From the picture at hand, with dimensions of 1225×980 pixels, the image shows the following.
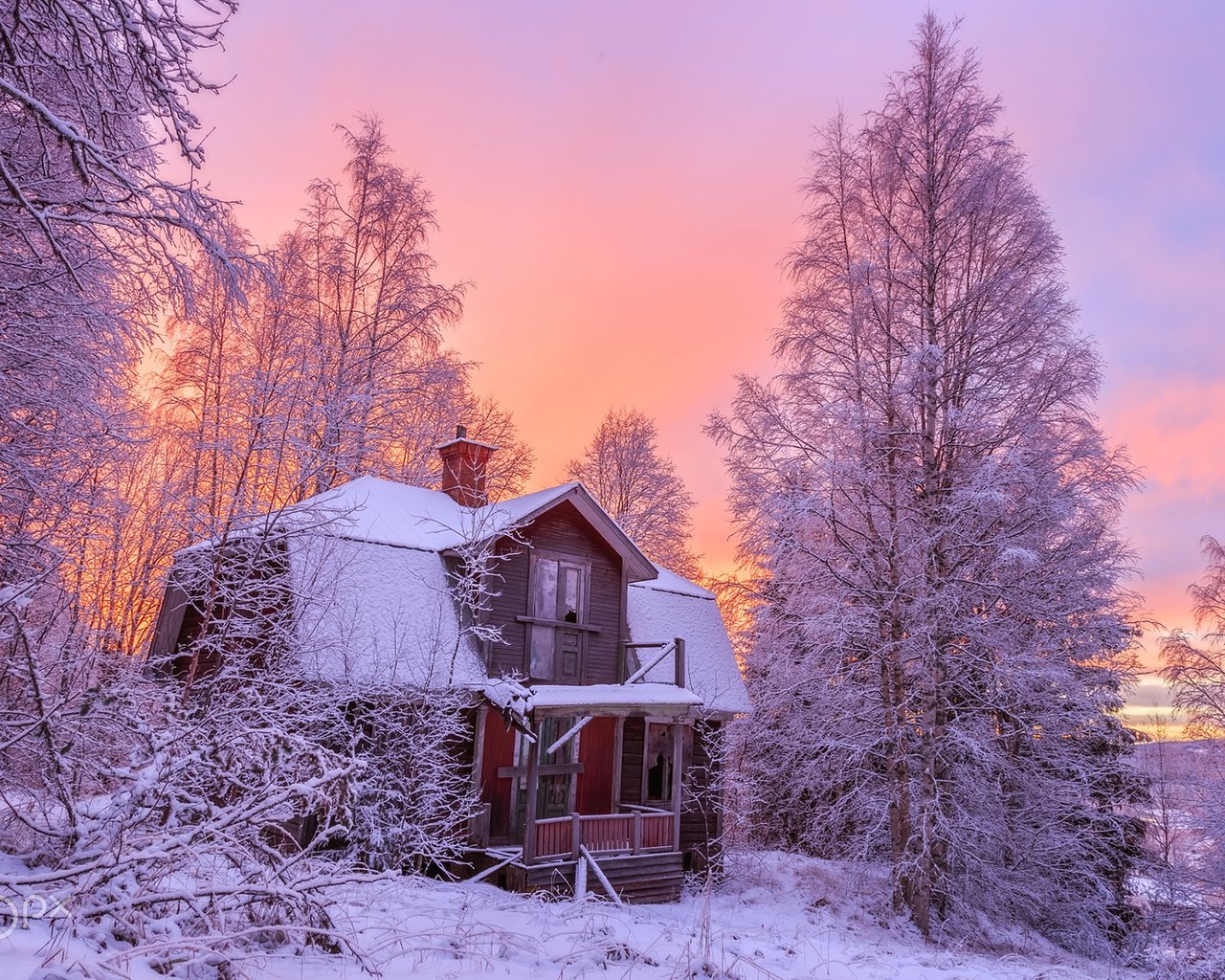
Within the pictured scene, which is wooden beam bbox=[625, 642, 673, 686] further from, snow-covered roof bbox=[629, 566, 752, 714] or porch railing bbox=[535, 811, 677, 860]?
porch railing bbox=[535, 811, 677, 860]

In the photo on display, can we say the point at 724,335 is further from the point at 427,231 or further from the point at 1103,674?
the point at 1103,674

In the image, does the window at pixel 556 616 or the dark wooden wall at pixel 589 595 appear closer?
the dark wooden wall at pixel 589 595

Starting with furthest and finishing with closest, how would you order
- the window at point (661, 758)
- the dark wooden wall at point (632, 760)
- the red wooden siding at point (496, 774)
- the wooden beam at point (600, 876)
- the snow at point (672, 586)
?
the snow at point (672, 586) < the dark wooden wall at point (632, 760) < the window at point (661, 758) < the red wooden siding at point (496, 774) < the wooden beam at point (600, 876)

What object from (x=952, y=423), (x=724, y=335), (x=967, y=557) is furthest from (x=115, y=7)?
(x=724, y=335)

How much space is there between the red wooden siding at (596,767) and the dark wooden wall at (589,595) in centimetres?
154

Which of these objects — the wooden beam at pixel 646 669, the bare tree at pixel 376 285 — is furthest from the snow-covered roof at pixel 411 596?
the bare tree at pixel 376 285

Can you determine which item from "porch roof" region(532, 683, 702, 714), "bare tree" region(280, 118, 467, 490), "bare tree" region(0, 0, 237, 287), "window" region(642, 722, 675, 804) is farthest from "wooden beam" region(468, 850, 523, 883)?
"bare tree" region(280, 118, 467, 490)

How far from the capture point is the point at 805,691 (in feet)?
47.9

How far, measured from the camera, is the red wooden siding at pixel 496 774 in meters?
14.7

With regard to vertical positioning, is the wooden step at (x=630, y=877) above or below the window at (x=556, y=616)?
below

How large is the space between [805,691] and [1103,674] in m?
5.93

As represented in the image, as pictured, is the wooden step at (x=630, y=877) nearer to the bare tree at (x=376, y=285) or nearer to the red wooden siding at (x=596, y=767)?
the red wooden siding at (x=596, y=767)

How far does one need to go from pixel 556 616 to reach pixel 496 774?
3.20 metres

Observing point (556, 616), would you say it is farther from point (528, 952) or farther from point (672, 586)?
point (528, 952)
